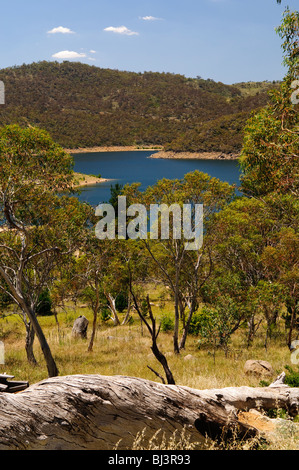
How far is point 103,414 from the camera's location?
18.2 ft

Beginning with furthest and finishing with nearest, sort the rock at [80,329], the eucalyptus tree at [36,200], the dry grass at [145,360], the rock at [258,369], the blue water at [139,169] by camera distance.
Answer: the blue water at [139,169], the rock at [80,329], the eucalyptus tree at [36,200], the rock at [258,369], the dry grass at [145,360]

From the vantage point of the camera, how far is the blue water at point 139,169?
10375cm

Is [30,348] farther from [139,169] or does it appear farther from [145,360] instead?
[139,169]

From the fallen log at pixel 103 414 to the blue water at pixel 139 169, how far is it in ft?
275

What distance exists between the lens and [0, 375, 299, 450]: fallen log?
515cm

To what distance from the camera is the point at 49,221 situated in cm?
1507

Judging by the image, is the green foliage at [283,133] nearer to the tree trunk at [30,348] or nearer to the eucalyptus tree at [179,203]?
the eucalyptus tree at [179,203]

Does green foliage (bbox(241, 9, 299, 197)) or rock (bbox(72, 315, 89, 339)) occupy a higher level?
green foliage (bbox(241, 9, 299, 197))

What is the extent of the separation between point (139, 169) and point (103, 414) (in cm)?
13597

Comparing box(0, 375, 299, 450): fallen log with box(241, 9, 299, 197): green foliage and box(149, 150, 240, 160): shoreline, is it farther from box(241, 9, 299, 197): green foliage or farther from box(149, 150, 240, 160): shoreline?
box(149, 150, 240, 160): shoreline

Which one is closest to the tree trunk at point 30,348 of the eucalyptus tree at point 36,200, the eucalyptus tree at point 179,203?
the eucalyptus tree at point 36,200

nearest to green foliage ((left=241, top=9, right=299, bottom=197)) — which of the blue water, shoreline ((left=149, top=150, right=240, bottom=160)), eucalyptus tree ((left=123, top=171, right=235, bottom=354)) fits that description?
eucalyptus tree ((left=123, top=171, right=235, bottom=354))

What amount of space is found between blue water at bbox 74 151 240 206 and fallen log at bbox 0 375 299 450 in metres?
83.7
